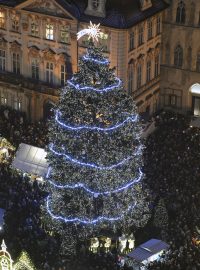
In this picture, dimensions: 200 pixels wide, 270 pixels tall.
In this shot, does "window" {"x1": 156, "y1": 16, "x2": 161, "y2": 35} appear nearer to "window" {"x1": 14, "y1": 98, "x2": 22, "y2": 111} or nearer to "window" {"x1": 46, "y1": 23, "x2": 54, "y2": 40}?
"window" {"x1": 46, "y1": 23, "x2": 54, "y2": 40}

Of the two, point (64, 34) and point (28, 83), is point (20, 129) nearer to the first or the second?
point (28, 83)

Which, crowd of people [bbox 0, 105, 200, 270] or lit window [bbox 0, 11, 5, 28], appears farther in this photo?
lit window [bbox 0, 11, 5, 28]

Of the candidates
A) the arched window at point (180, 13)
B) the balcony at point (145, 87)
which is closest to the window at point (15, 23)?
the balcony at point (145, 87)

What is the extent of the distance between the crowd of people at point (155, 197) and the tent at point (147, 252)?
0.45 meters

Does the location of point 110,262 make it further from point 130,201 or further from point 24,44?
point 24,44

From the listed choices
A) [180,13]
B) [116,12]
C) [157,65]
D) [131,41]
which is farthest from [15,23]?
[180,13]

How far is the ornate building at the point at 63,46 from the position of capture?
2167 inches

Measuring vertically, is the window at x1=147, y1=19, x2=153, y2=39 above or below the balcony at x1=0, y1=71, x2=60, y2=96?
above

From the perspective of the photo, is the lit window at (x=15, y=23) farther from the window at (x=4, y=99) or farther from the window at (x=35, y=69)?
the window at (x=4, y=99)

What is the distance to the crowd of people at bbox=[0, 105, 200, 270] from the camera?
39.7 meters

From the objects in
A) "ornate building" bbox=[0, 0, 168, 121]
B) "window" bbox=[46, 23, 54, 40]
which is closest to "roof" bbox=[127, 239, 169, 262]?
"ornate building" bbox=[0, 0, 168, 121]

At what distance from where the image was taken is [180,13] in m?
60.7

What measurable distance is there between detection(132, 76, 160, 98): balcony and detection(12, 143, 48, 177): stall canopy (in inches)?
454

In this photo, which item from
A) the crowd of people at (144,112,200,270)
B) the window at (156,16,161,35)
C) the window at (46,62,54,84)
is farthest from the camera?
the window at (156,16,161,35)
